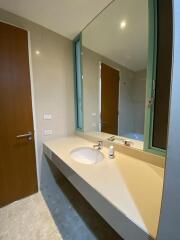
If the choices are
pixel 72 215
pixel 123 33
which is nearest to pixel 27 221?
pixel 72 215

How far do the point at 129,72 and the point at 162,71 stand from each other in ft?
1.24

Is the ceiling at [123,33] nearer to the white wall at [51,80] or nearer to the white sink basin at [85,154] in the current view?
the white wall at [51,80]

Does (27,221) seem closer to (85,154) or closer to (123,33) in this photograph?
(85,154)

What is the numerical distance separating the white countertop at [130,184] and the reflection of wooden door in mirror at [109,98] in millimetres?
489

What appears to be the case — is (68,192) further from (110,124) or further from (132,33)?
(132,33)

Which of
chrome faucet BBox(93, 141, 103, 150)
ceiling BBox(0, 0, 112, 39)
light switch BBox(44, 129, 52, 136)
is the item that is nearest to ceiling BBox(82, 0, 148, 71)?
ceiling BBox(0, 0, 112, 39)

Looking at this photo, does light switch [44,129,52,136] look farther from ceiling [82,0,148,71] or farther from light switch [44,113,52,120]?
ceiling [82,0,148,71]

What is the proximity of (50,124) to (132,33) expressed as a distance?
1.54 m

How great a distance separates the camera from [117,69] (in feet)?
5.02

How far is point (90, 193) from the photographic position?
89 cm

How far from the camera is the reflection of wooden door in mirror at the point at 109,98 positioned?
161cm

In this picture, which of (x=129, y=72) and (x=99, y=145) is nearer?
(x=129, y=72)

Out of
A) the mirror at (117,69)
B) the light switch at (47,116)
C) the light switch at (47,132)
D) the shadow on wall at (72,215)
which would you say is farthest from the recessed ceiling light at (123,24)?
the shadow on wall at (72,215)

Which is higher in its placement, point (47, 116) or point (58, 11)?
point (58, 11)
